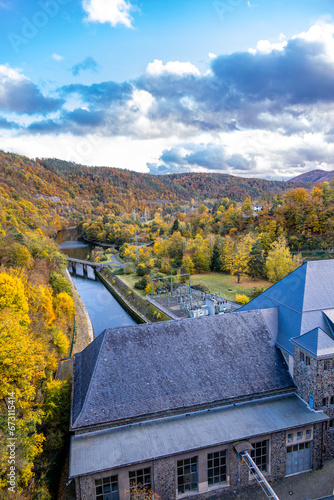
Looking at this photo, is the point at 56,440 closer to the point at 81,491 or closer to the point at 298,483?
the point at 81,491

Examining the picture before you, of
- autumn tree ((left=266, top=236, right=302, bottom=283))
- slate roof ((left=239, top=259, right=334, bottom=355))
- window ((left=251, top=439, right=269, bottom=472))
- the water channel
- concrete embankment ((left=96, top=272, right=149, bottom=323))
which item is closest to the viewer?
window ((left=251, top=439, right=269, bottom=472))

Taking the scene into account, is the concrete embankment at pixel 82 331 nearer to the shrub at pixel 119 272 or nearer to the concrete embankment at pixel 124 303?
the concrete embankment at pixel 124 303

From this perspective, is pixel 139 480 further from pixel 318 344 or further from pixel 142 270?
pixel 142 270

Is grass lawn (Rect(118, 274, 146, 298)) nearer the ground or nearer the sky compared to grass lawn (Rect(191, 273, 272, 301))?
nearer the ground

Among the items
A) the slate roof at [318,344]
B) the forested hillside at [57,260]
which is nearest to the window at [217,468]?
the slate roof at [318,344]

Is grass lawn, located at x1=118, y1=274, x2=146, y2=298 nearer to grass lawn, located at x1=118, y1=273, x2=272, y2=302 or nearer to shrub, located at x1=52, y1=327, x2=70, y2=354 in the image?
grass lawn, located at x1=118, y1=273, x2=272, y2=302

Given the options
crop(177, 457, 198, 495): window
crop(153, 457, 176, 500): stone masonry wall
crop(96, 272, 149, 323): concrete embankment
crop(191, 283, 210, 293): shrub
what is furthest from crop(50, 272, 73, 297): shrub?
crop(177, 457, 198, 495): window

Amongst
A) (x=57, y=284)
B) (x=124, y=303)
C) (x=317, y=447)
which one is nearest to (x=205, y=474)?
(x=317, y=447)
